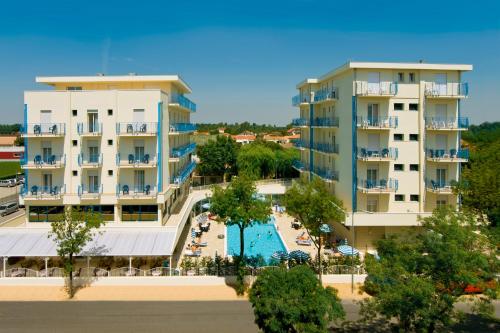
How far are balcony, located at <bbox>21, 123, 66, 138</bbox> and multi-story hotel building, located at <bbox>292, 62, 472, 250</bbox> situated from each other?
937 inches

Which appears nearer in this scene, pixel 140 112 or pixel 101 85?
pixel 140 112

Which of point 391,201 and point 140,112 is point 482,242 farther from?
point 140,112

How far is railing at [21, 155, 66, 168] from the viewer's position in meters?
33.2

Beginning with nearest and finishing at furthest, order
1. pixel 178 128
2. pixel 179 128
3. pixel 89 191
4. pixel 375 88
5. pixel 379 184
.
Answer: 1. pixel 89 191
2. pixel 375 88
3. pixel 379 184
4. pixel 178 128
5. pixel 179 128

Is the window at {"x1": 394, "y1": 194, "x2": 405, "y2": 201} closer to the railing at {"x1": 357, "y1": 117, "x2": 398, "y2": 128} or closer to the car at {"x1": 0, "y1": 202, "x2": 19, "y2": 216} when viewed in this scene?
the railing at {"x1": 357, "y1": 117, "x2": 398, "y2": 128}

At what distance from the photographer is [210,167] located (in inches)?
2768

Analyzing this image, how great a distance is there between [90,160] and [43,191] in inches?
171

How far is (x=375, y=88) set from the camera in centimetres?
3656

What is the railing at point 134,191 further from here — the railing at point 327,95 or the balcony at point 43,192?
the railing at point 327,95

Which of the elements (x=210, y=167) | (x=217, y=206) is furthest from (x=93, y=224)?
(x=210, y=167)

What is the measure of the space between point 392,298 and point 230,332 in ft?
29.1

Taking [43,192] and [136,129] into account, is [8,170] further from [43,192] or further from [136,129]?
[136,129]

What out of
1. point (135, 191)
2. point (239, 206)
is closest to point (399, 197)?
point (239, 206)

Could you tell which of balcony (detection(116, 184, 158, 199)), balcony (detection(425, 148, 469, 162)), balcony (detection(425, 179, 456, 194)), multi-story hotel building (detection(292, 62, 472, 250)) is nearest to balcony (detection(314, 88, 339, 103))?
multi-story hotel building (detection(292, 62, 472, 250))
